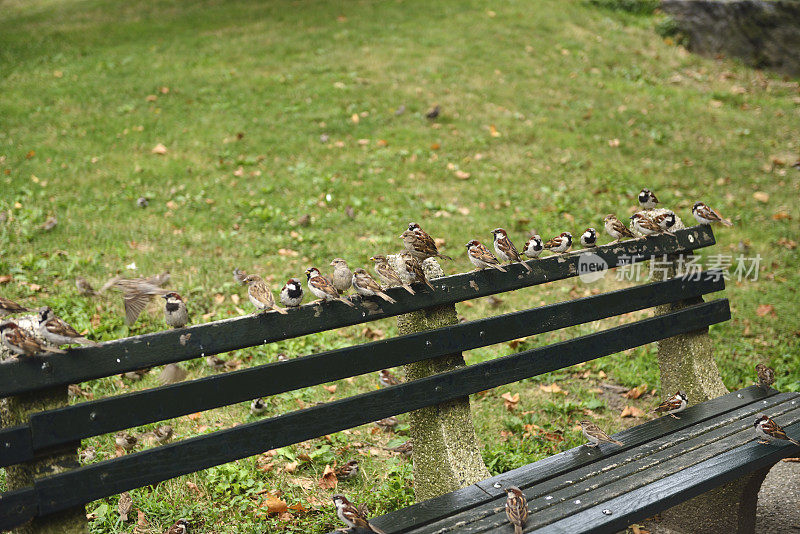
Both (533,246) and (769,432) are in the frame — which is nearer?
(769,432)

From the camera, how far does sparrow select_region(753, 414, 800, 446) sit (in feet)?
12.5

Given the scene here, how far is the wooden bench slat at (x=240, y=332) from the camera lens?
254 cm

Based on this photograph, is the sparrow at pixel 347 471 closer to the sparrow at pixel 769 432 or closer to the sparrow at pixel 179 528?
the sparrow at pixel 179 528

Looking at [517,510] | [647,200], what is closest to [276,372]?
[517,510]

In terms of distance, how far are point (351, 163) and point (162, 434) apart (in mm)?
6061

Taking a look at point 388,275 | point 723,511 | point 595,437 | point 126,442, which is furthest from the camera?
point 126,442

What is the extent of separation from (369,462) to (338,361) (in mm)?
2086

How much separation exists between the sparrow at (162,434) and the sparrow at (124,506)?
0.85 meters

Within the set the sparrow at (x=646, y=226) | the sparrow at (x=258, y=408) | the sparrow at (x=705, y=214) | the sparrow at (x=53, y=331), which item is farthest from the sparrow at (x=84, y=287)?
the sparrow at (x=705, y=214)

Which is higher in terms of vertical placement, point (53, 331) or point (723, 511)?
point (53, 331)

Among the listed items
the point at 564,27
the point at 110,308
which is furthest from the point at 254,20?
the point at 110,308

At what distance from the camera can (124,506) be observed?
4.20 metres

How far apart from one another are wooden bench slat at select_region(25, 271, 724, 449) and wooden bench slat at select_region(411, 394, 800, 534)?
2.59 ft

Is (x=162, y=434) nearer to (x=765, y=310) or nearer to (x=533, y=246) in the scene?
(x=533, y=246)
